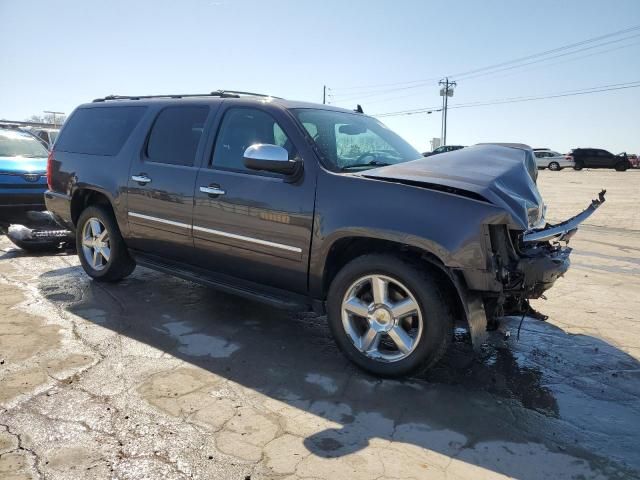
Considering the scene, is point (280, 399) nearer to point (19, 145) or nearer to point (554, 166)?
point (19, 145)

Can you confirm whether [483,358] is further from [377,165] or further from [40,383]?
[40,383]

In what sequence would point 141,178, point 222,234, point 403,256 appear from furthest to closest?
point 141,178 < point 222,234 < point 403,256

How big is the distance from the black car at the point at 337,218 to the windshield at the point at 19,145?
4.32 m

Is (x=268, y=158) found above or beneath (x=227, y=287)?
above

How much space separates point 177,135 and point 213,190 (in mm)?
876

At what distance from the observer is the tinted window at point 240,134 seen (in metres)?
4.05

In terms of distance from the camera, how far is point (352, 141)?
4180mm

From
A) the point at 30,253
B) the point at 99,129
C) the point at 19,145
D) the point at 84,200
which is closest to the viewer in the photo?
the point at 99,129

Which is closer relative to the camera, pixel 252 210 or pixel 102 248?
pixel 252 210

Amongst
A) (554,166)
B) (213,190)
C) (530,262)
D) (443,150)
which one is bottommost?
(530,262)

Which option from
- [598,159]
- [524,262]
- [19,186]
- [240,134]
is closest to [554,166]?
[598,159]

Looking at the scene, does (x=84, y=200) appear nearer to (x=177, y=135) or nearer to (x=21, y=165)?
(x=177, y=135)

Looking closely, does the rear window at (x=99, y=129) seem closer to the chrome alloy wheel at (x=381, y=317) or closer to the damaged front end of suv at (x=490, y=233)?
the damaged front end of suv at (x=490, y=233)

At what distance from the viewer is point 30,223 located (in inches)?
312
